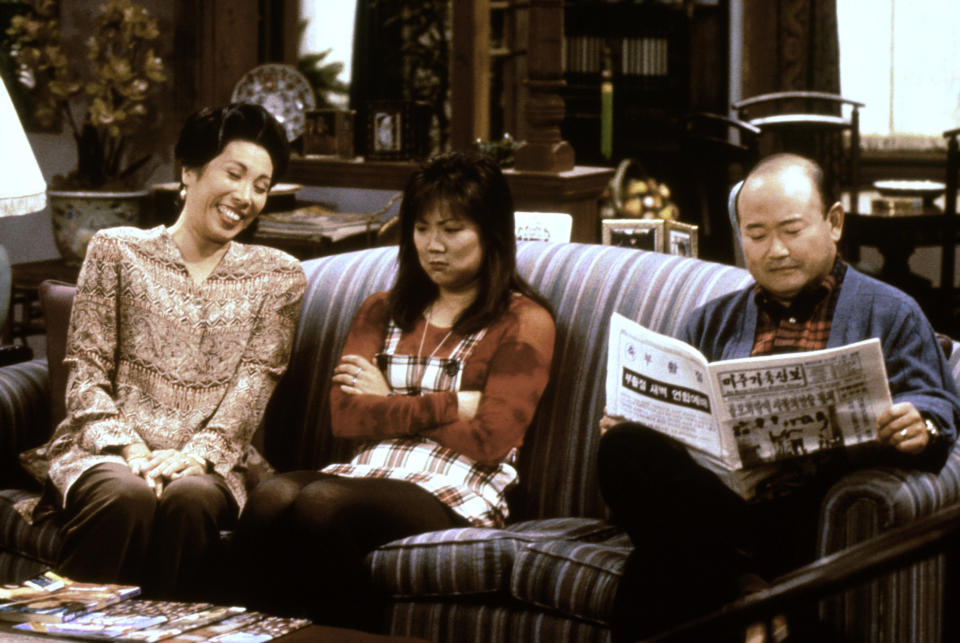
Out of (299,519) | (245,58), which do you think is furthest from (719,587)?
(245,58)

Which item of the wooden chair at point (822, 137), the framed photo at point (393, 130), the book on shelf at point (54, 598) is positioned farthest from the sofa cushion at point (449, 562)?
the wooden chair at point (822, 137)

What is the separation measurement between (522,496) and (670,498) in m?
0.67

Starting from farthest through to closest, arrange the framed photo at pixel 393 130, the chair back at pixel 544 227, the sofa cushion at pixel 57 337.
Answer: the framed photo at pixel 393 130
the chair back at pixel 544 227
the sofa cushion at pixel 57 337

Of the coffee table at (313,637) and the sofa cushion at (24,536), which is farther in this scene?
the sofa cushion at (24,536)

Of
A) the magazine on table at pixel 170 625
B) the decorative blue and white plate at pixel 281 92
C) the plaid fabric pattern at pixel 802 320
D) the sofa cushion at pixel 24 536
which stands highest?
the decorative blue and white plate at pixel 281 92

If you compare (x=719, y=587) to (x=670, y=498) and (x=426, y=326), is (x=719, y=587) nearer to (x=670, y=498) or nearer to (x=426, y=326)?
(x=670, y=498)

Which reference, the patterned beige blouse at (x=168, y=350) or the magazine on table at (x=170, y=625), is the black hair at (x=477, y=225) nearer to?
the patterned beige blouse at (x=168, y=350)

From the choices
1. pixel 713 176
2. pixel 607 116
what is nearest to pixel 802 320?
pixel 713 176

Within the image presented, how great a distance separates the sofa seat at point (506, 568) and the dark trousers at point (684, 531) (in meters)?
0.12

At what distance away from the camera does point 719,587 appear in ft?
6.16

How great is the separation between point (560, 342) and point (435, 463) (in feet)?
1.44

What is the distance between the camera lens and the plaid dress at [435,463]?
91.0 inches

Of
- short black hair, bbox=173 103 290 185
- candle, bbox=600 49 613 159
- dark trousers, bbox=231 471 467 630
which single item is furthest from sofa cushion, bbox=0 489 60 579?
candle, bbox=600 49 613 159

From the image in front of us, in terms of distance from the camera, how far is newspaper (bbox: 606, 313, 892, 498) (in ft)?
5.98
